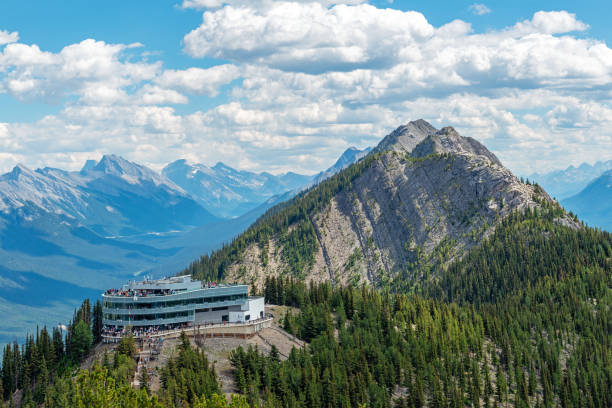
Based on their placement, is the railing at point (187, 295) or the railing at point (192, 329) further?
the railing at point (187, 295)

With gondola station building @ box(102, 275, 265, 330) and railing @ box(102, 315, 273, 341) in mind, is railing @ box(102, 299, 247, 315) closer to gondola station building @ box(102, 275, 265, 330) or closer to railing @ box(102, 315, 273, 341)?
gondola station building @ box(102, 275, 265, 330)

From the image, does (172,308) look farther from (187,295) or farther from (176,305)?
(187,295)

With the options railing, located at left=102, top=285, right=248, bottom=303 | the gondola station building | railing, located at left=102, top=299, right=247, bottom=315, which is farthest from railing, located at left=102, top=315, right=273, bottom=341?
railing, located at left=102, top=285, right=248, bottom=303

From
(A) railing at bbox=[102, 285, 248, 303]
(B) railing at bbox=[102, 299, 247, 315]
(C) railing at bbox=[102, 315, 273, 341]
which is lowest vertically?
(C) railing at bbox=[102, 315, 273, 341]

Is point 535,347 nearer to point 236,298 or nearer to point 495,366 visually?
point 495,366

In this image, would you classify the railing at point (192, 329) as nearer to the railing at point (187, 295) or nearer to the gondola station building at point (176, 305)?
the gondola station building at point (176, 305)

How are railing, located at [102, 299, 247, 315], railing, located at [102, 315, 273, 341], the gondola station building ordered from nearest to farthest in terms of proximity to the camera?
railing, located at [102, 315, 273, 341] < railing, located at [102, 299, 247, 315] < the gondola station building

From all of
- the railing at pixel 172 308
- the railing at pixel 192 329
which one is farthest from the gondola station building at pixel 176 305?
the railing at pixel 192 329

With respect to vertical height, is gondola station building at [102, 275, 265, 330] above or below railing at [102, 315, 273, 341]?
above

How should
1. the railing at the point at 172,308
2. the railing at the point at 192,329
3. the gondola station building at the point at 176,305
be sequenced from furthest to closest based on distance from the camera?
the gondola station building at the point at 176,305
the railing at the point at 172,308
the railing at the point at 192,329

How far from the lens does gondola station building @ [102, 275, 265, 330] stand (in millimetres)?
160250

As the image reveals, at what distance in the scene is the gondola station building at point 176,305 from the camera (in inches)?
6309

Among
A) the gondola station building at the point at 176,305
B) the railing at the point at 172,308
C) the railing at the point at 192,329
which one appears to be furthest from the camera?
the gondola station building at the point at 176,305

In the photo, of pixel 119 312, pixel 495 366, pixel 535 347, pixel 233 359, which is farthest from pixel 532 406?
pixel 119 312
